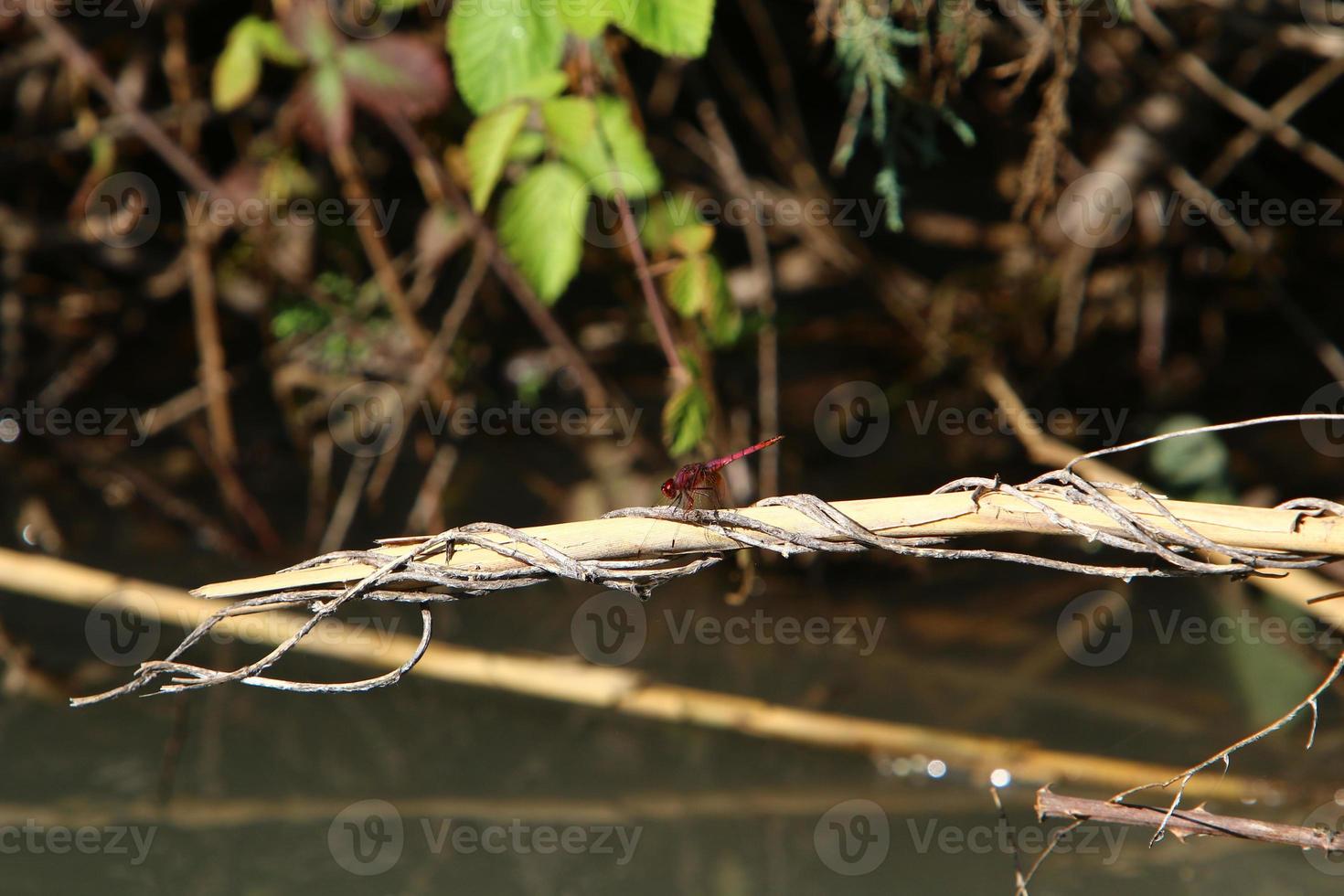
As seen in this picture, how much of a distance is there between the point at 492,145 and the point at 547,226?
134mm

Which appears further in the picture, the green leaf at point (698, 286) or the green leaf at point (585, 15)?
the green leaf at point (698, 286)

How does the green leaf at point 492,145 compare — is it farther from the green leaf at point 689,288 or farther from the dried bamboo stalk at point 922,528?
the dried bamboo stalk at point 922,528

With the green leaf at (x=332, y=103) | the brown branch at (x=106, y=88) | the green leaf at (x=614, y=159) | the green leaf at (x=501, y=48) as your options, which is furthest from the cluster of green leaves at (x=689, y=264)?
the brown branch at (x=106, y=88)

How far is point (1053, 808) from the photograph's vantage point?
1.12m

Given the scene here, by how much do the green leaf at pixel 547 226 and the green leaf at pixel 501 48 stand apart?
6.5 inches

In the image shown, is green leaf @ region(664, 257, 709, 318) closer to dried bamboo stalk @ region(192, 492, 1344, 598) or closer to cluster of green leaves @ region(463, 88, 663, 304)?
cluster of green leaves @ region(463, 88, 663, 304)

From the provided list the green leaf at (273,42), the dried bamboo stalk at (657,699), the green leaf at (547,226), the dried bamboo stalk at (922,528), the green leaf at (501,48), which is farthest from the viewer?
the green leaf at (273,42)

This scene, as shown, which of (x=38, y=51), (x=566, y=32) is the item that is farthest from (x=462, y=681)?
(x=38, y=51)

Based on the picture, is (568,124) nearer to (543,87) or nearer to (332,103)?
(543,87)

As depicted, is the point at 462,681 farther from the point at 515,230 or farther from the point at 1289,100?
the point at 1289,100

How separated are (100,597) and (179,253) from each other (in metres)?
0.91

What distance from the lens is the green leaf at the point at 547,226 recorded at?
56.1 inches

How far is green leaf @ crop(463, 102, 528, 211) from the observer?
4.71ft

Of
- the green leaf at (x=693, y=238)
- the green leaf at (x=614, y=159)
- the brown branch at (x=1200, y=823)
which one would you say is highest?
the green leaf at (x=614, y=159)
